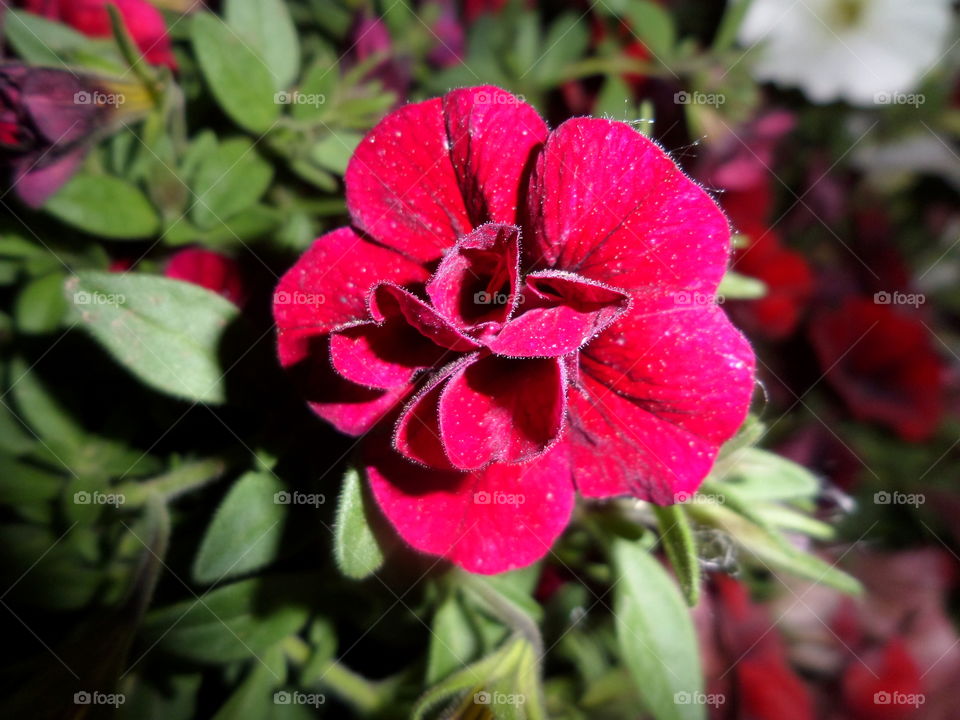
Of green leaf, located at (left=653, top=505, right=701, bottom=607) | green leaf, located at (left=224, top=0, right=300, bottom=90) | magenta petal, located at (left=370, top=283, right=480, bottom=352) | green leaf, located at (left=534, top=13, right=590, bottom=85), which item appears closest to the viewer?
magenta petal, located at (left=370, top=283, right=480, bottom=352)

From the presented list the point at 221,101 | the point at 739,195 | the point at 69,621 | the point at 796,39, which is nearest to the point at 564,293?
the point at 221,101

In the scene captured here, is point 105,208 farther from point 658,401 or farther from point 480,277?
point 658,401

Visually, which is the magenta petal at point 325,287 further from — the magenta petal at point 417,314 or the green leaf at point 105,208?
the green leaf at point 105,208

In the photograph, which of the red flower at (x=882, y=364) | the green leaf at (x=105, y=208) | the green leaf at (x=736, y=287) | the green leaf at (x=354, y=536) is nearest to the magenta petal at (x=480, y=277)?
the green leaf at (x=354, y=536)

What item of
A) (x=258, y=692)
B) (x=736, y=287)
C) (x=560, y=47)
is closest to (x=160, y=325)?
(x=258, y=692)

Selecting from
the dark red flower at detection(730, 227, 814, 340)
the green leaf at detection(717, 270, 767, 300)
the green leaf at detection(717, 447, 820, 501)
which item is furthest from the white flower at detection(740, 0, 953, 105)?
the green leaf at detection(717, 447, 820, 501)

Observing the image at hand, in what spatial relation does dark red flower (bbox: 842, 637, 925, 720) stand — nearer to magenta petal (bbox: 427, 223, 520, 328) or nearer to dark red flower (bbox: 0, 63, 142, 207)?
magenta petal (bbox: 427, 223, 520, 328)
